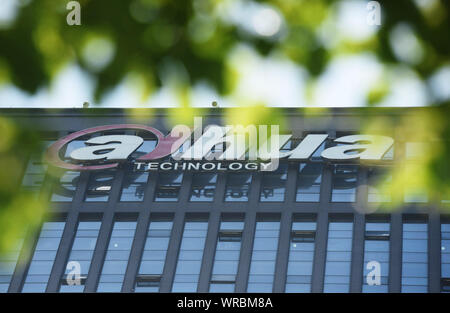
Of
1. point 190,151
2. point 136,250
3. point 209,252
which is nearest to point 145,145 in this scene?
point 190,151

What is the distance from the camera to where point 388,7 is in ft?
19.8

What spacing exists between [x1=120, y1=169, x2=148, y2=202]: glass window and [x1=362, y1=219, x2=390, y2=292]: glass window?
1216cm

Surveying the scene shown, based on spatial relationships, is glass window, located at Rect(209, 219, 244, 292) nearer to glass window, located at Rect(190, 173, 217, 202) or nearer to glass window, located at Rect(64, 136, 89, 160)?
glass window, located at Rect(190, 173, 217, 202)

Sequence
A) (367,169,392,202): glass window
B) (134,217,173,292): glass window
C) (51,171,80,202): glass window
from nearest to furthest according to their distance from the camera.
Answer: (134,217,173,292): glass window → (367,169,392,202): glass window → (51,171,80,202): glass window

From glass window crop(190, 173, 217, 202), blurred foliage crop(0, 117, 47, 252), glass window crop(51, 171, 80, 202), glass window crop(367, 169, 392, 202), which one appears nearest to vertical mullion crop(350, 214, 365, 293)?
glass window crop(367, 169, 392, 202)

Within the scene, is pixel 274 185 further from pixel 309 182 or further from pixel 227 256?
pixel 227 256

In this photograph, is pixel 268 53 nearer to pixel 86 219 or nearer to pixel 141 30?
pixel 141 30

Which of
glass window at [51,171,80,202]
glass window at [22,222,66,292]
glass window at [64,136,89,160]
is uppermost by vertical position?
glass window at [64,136,89,160]

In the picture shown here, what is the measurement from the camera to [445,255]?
3972 centimetres

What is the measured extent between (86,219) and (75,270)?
3175 millimetres

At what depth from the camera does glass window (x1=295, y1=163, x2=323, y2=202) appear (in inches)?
1678

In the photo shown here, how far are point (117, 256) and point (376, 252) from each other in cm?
1310

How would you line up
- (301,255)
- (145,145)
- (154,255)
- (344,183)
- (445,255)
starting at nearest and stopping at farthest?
(445,255)
(301,255)
(154,255)
(344,183)
(145,145)

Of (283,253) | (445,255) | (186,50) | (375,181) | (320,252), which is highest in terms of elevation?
(375,181)
